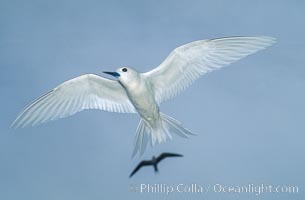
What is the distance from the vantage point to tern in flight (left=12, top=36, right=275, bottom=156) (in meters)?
6.72

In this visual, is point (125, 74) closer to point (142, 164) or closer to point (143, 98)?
point (143, 98)

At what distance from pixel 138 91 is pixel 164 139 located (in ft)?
2.34

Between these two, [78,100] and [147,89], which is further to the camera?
[78,100]

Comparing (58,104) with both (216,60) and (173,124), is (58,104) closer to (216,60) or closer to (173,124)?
(173,124)

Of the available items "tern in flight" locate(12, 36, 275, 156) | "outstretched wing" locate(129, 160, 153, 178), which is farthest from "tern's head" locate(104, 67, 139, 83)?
"outstretched wing" locate(129, 160, 153, 178)

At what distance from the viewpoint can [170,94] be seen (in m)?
7.16

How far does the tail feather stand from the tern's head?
663 mm

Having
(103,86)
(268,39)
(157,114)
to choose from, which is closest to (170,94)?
(157,114)

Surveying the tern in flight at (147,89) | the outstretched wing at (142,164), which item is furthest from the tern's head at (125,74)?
the outstretched wing at (142,164)

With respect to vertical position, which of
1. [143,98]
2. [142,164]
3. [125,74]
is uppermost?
[125,74]

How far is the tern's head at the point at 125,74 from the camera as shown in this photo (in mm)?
6680

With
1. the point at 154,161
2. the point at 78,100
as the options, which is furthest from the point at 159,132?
the point at 78,100

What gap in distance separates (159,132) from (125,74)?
886 millimetres

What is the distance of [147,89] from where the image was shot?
6824mm
